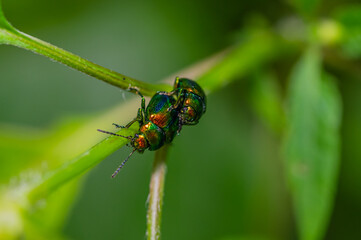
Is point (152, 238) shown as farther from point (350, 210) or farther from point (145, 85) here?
point (350, 210)

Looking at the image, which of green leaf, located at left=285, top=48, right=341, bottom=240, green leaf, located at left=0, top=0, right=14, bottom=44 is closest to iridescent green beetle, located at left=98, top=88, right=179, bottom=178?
green leaf, located at left=0, top=0, right=14, bottom=44

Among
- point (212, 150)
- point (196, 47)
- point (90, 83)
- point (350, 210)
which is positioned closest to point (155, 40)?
point (196, 47)

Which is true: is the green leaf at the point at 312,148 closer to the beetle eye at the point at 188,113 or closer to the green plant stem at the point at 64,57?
the beetle eye at the point at 188,113

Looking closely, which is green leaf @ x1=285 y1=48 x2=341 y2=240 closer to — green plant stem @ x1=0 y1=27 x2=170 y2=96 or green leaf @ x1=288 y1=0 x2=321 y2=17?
green leaf @ x1=288 y1=0 x2=321 y2=17

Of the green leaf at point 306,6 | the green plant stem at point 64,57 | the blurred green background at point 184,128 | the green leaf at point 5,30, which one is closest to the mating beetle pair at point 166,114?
the green plant stem at point 64,57

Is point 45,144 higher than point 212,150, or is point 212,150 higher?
point 212,150

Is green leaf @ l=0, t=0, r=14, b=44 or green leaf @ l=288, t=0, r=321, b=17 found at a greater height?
green leaf @ l=288, t=0, r=321, b=17
